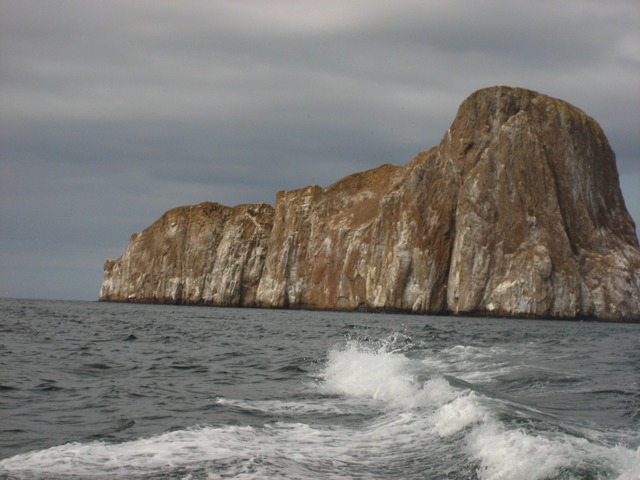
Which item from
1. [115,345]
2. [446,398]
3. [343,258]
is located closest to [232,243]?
[343,258]

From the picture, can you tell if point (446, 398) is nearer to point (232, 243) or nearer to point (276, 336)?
point (276, 336)

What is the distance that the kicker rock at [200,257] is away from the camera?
10450cm

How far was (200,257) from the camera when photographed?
108312 millimetres

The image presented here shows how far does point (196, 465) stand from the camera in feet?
29.0

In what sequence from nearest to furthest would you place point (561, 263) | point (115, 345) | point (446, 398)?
point (446, 398)
point (115, 345)
point (561, 263)

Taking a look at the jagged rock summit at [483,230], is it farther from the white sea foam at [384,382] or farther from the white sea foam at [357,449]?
the white sea foam at [357,449]

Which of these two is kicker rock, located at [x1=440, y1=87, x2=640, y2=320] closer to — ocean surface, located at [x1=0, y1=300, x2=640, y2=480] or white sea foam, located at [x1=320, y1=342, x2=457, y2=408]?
ocean surface, located at [x1=0, y1=300, x2=640, y2=480]

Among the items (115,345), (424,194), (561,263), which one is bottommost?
(115,345)

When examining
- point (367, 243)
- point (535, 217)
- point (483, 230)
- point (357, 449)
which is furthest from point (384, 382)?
point (367, 243)

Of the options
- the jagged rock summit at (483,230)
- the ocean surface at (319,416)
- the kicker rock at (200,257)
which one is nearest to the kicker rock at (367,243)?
the jagged rock summit at (483,230)

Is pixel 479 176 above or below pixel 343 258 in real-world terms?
above

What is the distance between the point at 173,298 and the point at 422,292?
4817cm

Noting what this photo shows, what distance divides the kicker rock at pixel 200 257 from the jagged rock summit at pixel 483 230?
896 cm

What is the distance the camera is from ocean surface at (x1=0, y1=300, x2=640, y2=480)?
343 inches
